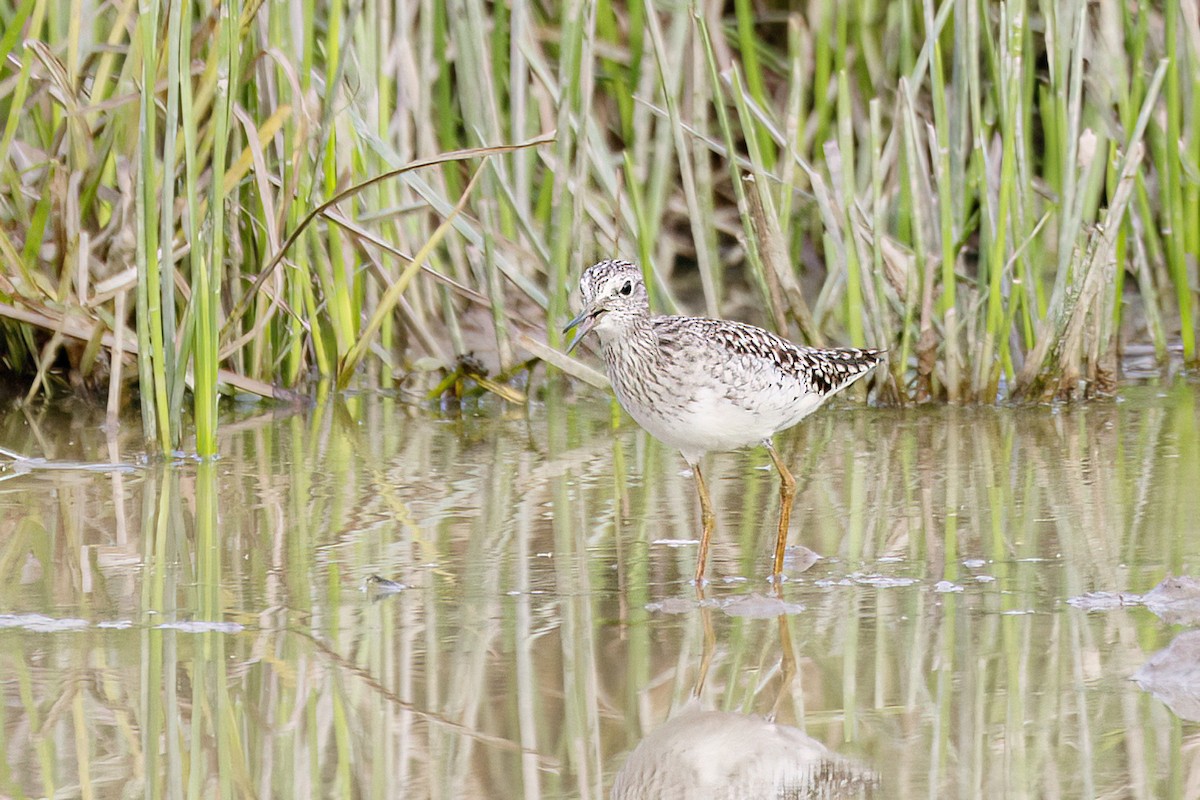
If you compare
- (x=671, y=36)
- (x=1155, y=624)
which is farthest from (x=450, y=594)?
(x=671, y=36)

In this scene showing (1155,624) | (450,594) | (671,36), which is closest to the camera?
(1155,624)

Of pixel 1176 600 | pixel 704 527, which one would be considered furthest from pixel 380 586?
pixel 1176 600

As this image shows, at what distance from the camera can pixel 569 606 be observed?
13.6ft

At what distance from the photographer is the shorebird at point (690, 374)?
182 inches

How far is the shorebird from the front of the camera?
462 centimetres

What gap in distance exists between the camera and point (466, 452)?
20.0 feet

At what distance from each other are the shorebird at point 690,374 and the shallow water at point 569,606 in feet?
1.03

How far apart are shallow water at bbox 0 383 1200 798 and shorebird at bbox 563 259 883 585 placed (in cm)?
→ 31

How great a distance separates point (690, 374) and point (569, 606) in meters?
0.78

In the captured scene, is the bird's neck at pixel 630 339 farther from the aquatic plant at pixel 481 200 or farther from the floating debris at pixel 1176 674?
the floating debris at pixel 1176 674

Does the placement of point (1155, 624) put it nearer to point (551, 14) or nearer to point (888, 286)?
point (888, 286)

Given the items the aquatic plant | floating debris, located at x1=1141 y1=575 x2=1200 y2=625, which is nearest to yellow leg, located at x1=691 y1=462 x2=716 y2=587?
floating debris, located at x1=1141 y1=575 x2=1200 y2=625

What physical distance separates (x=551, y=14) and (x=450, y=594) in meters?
4.42

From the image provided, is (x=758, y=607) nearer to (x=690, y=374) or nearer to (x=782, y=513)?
(x=782, y=513)
